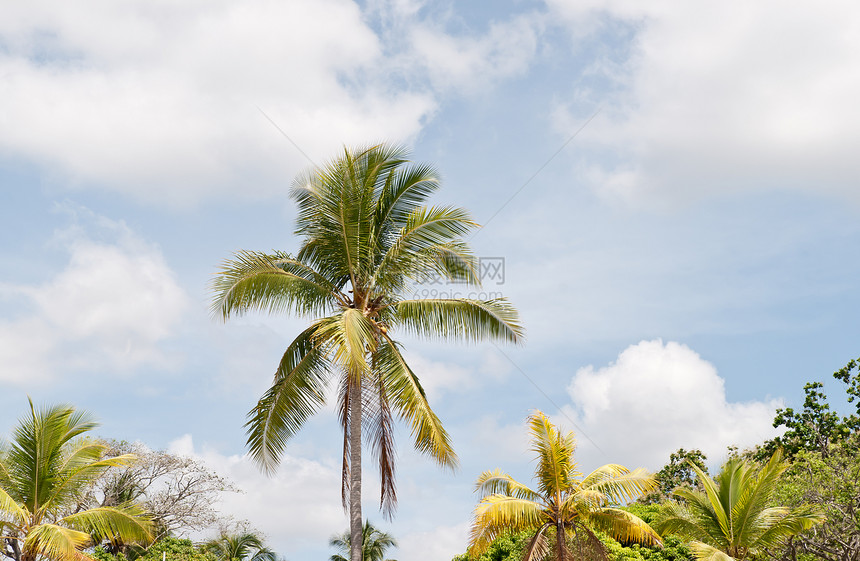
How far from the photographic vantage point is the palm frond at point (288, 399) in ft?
52.1

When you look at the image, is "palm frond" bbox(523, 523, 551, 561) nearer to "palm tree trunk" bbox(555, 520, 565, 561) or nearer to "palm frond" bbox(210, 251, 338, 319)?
"palm tree trunk" bbox(555, 520, 565, 561)

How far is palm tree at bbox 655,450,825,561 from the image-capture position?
17.9 metres

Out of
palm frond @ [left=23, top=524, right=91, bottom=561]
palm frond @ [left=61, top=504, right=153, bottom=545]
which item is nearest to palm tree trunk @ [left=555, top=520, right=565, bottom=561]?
palm frond @ [left=61, top=504, right=153, bottom=545]

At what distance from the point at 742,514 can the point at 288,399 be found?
11515 millimetres

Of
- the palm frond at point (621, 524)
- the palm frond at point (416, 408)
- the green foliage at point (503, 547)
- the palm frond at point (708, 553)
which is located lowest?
the palm frond at point (708, 553)

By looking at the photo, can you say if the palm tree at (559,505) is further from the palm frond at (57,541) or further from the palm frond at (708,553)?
the palm frond at (57,541)

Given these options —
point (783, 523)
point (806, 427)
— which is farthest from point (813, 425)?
point (783, 523)

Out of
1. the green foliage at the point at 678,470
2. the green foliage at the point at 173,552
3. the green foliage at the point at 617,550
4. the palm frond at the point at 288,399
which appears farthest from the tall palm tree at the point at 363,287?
the green foliage at the point at 678,470

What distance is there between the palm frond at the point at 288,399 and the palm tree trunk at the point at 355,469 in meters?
1.04

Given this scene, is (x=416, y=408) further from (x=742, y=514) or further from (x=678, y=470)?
(x=678, y=470)

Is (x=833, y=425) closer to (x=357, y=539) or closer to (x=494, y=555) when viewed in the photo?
(x=494, y=555)

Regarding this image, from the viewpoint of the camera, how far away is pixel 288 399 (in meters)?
15.9

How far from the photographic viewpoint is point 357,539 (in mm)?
14727

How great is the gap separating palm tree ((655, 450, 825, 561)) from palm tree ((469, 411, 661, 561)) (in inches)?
87.7
